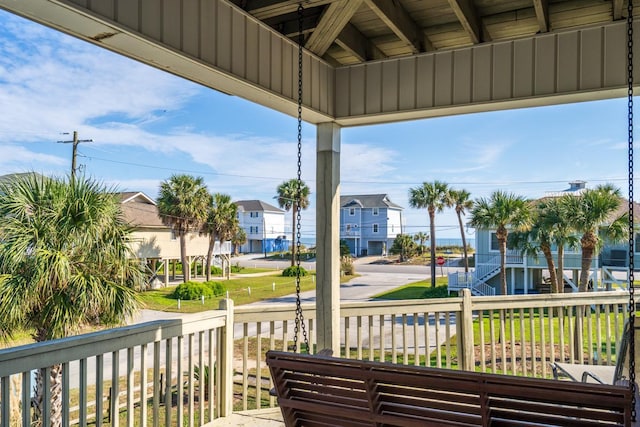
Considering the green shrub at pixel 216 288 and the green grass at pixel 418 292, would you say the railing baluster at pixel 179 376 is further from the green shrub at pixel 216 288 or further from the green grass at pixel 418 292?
the green shrub at pixel 216 288

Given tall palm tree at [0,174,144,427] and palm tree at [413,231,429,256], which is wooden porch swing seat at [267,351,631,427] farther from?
palm tree at [413,231,429,256]

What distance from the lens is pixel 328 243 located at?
354 cm

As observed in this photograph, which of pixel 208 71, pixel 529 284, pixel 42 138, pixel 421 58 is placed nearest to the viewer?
pixel 208 71

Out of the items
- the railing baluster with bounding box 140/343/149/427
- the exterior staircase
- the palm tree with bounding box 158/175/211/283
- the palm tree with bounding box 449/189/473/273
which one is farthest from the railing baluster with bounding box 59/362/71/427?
the palm tree with bounding box 449/189/473/273

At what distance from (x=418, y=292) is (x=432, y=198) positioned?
445 centimetres

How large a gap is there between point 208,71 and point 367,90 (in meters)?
1.40

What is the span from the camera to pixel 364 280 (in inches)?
968

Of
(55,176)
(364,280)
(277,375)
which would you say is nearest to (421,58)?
(277,375)

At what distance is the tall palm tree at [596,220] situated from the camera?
44.7 ft

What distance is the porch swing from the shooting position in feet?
4.81

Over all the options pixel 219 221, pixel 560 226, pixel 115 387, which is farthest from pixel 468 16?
pixel 219 221

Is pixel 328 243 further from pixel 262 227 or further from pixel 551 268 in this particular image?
pixel 262 227

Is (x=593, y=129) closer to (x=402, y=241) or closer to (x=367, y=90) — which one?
(x=402, y=241)

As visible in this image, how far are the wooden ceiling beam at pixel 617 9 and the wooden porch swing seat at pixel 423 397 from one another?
7.11 feet
